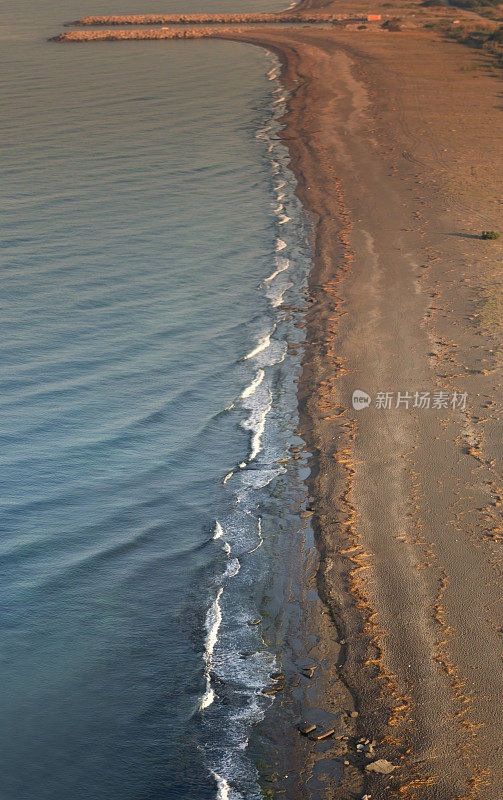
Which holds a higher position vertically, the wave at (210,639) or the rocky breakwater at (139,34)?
the rocky breakwater at (139,34)

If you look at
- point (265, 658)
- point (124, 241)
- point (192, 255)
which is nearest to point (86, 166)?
point (124, 241)

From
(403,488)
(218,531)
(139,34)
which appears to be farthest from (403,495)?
(139,34)

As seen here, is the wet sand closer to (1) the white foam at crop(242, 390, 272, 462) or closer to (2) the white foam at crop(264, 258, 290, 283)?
(1) the white foam at crop(242, 390, 272, 462)

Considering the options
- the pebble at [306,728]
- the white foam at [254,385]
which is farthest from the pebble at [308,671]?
the white foam at [254,385]

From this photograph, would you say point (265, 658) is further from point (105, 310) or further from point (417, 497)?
point (105, 310)

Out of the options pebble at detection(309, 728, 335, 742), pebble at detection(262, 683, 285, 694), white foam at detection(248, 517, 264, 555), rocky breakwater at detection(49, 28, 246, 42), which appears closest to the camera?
pebble at detection(309, 728, 335, 742)

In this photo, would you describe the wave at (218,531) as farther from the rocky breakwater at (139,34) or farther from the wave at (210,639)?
the rocky breakwater at (139,34)

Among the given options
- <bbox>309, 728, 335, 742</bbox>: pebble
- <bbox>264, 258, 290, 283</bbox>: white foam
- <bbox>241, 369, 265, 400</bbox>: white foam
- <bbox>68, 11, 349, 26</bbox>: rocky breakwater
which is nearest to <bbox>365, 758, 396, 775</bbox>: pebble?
<bbox>309, 728, 335, 742</bbox>: pebble
